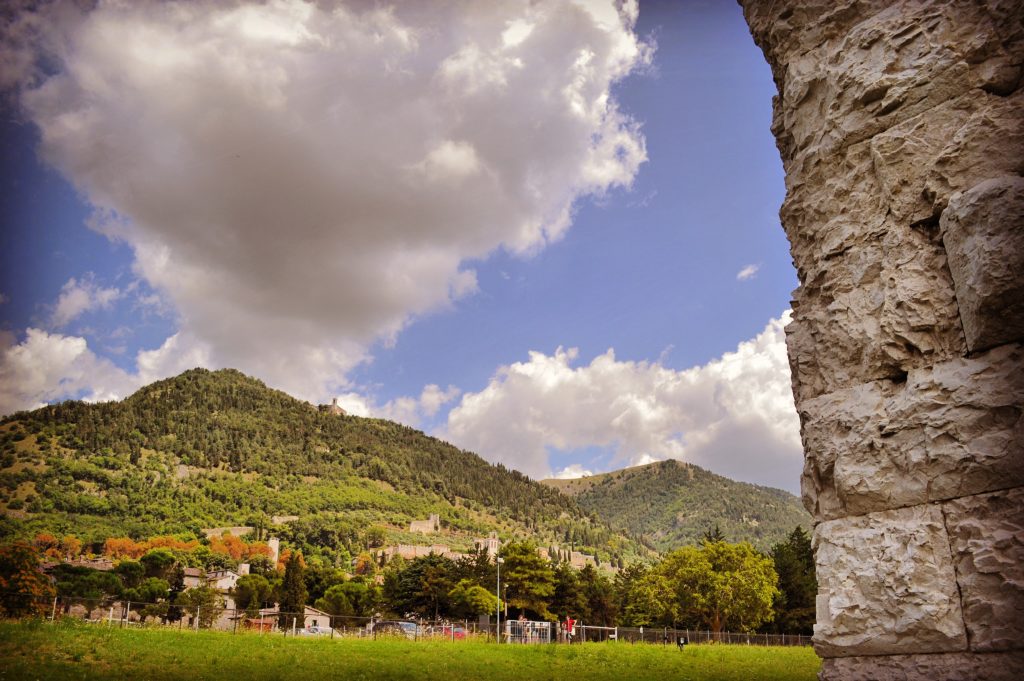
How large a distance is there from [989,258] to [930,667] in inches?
81.4

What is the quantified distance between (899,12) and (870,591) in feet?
10.9

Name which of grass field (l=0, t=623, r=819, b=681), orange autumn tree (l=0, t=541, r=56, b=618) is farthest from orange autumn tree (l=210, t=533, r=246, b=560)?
grass field (l=0, t=623, r=819, b=681)

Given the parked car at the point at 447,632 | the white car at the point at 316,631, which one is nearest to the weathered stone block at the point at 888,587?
the white car at the point at 316,631

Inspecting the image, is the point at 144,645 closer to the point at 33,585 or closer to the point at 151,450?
the point at 33,585

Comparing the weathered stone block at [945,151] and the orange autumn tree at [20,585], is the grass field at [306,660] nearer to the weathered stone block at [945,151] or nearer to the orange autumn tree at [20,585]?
the orange autumn tree at [20,585]

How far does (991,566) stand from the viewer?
3.22 metres

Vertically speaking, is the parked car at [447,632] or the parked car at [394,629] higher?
the parked car at [394,629]

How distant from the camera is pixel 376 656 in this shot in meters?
26.1

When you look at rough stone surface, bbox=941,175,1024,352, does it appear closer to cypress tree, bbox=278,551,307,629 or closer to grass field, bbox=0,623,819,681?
grass field, bbox=0,623,819,681

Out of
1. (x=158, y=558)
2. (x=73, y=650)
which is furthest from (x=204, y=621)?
(x=158, y=558)

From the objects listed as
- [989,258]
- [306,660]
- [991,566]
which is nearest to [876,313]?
[989,258]

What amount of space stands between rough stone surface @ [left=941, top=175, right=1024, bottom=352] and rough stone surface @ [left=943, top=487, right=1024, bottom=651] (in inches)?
31.2

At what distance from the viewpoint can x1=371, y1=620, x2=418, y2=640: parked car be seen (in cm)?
3817

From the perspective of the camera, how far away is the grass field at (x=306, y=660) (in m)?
19.2
